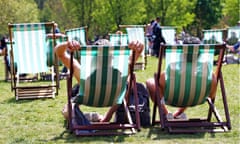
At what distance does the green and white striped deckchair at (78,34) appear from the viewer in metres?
10.2

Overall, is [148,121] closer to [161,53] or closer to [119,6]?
[161,53]

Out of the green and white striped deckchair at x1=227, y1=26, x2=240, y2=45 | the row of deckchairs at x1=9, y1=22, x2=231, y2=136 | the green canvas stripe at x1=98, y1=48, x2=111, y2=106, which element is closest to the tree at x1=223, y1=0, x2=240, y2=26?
the green and white striped deckchair at x1=227, y1=26, x2=240, y2=45

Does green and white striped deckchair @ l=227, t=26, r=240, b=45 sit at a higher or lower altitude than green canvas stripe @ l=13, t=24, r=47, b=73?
lower

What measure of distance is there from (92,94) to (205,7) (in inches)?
1609

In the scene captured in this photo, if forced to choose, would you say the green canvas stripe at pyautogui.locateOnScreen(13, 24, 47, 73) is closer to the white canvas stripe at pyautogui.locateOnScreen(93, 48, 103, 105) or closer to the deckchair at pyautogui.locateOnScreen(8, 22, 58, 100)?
the deckchair at pyautogui.locateOnScreen(8, 22, 58, 100)

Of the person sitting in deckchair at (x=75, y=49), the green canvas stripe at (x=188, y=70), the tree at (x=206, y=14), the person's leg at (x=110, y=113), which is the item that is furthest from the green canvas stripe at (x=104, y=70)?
the tree at (x=206, y=14)

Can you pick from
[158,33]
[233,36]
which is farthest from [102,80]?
[233,36]

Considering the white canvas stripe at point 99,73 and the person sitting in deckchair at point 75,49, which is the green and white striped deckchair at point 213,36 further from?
the white canvas stripe at point 99,73

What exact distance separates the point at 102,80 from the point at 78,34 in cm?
573

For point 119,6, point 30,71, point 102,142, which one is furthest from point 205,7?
point 102,142

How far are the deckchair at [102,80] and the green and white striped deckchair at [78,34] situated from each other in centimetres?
531

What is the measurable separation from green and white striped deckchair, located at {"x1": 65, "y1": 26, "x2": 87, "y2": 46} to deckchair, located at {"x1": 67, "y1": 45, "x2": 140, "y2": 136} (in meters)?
5.31

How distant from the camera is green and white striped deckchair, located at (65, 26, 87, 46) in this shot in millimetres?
10164

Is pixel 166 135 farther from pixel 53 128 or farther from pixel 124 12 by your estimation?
pixel 124 12
